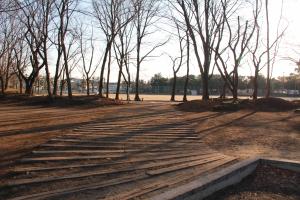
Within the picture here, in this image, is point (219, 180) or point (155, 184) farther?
point (219, 180)

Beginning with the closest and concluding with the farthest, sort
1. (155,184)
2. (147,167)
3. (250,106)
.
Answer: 1. (155,184)
2. (147,167)
3. (250,106)

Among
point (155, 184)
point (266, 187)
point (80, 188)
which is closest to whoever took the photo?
point (80, 188)

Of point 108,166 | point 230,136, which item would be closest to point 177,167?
point 108,166

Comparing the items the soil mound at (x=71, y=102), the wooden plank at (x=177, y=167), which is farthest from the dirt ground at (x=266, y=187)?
the soil mound at (x=71, y=102)

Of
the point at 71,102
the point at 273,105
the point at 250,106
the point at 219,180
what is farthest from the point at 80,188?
the point at 71,102

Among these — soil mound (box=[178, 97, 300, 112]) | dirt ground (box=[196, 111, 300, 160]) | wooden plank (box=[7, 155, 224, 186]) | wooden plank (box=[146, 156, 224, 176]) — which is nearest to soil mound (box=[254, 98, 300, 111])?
soil mound (box=[178, 97, 300, 112])

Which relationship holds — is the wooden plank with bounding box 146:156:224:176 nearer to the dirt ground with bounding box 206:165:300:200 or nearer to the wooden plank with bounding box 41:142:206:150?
the dirt ground with bounding box 206:165:300:200

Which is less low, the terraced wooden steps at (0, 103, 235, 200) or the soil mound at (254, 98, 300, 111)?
the soil mound at (254, 98, 300, 111)

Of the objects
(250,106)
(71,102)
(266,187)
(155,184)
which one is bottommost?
(266,187)

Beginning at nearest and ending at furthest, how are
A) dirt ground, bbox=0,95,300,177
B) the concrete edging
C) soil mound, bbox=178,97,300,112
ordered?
the concrete edging < dirt ground, bbox=0,95,300,177 < soil mound, bbox=178,97,300,112

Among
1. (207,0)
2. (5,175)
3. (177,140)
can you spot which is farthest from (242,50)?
(5,175)

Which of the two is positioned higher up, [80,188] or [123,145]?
[123,145]

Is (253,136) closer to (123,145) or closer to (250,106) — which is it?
(123,145)

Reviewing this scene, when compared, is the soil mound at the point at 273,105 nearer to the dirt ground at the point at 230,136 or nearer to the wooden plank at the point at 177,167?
the dirt ground at the point at 230,136
